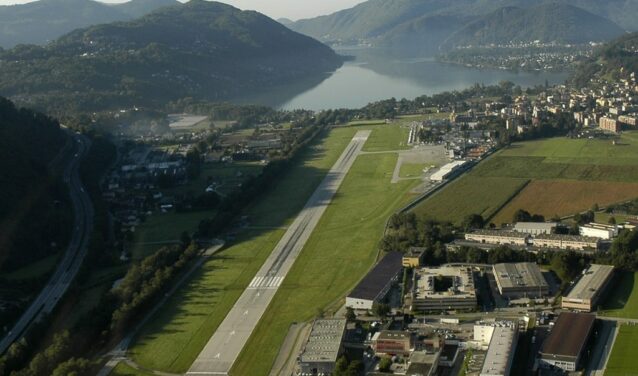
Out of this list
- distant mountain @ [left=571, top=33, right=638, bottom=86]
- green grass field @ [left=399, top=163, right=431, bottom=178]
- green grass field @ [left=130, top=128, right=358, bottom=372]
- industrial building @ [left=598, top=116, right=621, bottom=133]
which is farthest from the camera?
distant mountain @ [left=571, top=33, right=638, bottom=86]

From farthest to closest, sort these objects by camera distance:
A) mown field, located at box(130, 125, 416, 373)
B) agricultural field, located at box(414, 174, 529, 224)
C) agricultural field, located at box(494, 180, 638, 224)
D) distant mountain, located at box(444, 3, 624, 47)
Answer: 1. distant mountain, located at box(444, 3, 624, 47)
2. agricultural field, located at box(414, 174, 529, 224)
3. agricultural field, located at box(494, 180, 638, 224)
4. mown field, located at box(130, 125, 416, 373)

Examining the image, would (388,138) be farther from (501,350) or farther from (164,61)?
(164,61)

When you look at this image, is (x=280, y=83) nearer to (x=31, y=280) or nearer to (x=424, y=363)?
(x=31, y=280)

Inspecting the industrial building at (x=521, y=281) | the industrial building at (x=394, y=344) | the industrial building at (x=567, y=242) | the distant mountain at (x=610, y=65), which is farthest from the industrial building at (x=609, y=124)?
the industrial building at (x=394, y=344)

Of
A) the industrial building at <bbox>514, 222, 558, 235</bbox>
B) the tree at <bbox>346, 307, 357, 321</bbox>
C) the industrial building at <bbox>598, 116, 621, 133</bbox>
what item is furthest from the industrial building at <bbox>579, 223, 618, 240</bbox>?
the industrial building at <bbox>598, 116, 621, 133</bbox>

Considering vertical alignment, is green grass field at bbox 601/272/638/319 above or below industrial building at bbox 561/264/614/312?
below

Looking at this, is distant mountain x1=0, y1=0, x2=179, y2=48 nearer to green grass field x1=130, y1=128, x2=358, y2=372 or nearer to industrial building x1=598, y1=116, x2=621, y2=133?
industrial building x1=598, y1=116, x2=621, y2=133

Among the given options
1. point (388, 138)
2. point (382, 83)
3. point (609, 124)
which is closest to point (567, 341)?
point (388, 138)

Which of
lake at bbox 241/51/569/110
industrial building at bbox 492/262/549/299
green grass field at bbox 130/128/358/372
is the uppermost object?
lake at bbox 241/51/569/110

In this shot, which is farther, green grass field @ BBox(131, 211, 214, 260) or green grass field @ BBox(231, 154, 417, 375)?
green grass field @ BBox(131, 211, 214, 260)
